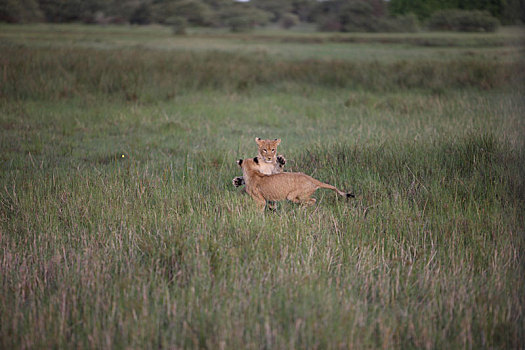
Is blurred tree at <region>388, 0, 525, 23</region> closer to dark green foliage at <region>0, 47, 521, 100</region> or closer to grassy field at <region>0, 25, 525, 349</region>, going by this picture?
dark green foliage at <region>0, 47, 521, 100</region>

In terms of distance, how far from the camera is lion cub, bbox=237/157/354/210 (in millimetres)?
4855

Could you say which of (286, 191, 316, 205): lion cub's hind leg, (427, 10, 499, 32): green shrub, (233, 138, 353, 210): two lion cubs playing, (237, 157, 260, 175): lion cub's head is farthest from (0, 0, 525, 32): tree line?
(286, 191, 316, 205): lion cub's hind leg

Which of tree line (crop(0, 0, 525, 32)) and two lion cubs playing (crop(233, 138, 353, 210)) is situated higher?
tree line (crop(0, 0, 525, 32))

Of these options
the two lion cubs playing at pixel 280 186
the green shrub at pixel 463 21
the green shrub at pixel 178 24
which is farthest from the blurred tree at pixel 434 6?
the two lion cubs playing at pixel 280 186

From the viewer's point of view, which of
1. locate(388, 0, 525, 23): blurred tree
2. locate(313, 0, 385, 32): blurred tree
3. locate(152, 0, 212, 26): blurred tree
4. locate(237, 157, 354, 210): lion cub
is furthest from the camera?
locate(313, 0, 385, 32): blurred tree

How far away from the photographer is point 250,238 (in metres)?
4.19

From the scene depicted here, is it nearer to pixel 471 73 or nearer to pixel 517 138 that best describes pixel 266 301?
pixel 517 138

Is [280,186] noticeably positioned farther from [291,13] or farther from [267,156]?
[291,13]

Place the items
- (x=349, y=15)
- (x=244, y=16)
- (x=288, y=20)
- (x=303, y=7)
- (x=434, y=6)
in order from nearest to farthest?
(x=434, y=6)
(x=244, y=16)
(x=288, y=20)
(x=303, y=7)
(x=349, y=15)

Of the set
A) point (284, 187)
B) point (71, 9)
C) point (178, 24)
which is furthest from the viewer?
point (178, 24)

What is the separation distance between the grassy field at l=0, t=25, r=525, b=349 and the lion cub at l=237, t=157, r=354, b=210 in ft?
0.42

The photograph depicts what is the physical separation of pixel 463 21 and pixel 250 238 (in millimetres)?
28320

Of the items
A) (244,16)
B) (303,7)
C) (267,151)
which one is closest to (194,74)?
(267,151)

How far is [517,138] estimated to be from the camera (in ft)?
22.8
